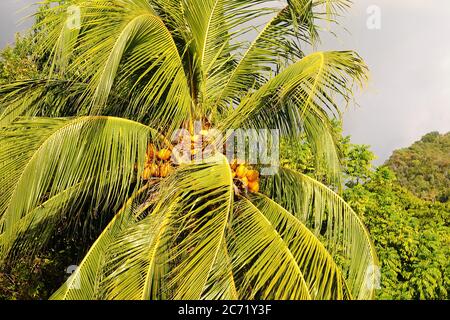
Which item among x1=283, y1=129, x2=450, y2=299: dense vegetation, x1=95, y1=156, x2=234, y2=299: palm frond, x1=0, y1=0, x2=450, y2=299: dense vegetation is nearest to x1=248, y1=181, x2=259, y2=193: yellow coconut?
x1=95, y1=156, x2=234, y2=299: palm frond

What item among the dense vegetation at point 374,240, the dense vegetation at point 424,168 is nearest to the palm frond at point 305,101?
the dense vegetation at point 374,240

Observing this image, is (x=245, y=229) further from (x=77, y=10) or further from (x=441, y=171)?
(x=441, y=171)

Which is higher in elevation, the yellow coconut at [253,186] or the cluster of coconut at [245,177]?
the cluster of coconut at [245,177]

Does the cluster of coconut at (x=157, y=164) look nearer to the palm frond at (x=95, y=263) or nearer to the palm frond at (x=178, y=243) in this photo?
the palm frond at (x=95, y=263)

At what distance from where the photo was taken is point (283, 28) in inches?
260

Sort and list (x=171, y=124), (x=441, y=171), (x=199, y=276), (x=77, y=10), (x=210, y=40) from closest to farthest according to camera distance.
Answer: (x=199, y=276)
(x=77, y=10)
(x=171, y=124)
(x=210, y=40)
(x=441, y=171)

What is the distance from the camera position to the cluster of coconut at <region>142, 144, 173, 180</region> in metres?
5.61

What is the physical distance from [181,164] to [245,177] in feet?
1.85

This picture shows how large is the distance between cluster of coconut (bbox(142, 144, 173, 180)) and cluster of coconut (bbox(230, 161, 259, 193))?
0.55 metres

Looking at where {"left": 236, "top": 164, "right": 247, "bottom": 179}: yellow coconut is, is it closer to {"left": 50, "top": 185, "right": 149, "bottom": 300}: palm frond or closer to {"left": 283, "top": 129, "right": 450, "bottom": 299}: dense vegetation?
{"left": 50, "top": 185, "right": 149, "bottom": 300}: palm frond

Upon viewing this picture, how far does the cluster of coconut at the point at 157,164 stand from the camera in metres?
5.61

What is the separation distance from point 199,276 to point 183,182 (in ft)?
2.71

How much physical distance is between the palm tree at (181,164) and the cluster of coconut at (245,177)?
0.02 meters
